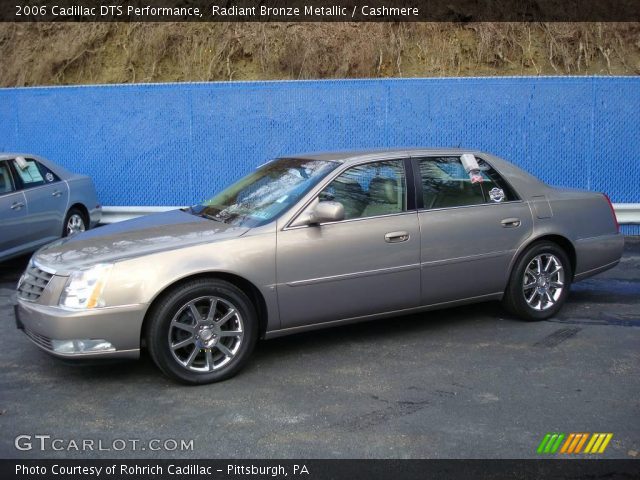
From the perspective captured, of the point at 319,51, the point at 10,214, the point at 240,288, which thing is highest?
the point at 319,51

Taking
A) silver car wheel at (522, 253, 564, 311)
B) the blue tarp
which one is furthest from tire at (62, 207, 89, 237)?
silver car wheel at (522, 253, 564, 311)

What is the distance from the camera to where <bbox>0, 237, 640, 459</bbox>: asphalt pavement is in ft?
13.1

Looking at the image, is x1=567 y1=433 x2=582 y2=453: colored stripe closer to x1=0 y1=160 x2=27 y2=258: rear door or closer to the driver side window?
the driver side window

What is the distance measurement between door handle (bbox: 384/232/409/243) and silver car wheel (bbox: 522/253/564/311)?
1.25m

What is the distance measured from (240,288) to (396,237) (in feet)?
4.17

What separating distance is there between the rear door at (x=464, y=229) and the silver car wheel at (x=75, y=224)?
228 inches

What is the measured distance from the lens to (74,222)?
10039 mm

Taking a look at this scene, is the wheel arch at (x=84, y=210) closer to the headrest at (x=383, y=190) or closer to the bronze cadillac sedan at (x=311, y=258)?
the bronze cadillac sedan at (x=311, y=258)

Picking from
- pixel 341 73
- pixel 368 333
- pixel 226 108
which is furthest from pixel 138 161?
pixel 368 333

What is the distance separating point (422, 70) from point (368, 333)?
9.04m

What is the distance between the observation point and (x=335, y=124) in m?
11.1

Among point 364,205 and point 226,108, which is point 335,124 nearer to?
point 226,108

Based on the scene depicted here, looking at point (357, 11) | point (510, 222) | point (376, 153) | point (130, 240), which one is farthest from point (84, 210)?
point (357, 11)

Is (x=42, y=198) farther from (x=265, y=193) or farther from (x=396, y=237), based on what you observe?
(x=396, y=237)
